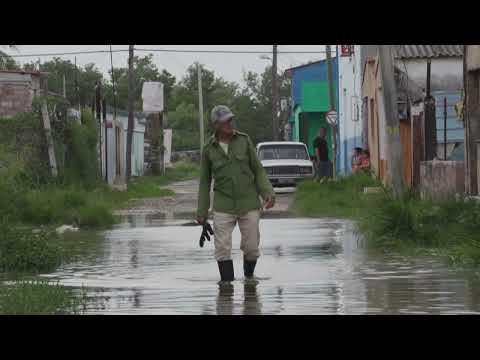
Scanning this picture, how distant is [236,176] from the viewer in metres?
12.5

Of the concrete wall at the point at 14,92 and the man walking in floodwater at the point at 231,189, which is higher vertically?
the concrete wall at the point at 14,92

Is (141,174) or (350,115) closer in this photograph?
(350,115)

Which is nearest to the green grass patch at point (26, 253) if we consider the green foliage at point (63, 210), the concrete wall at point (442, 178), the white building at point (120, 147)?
the green foliage at point (63, 210)

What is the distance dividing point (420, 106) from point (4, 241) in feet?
38.6

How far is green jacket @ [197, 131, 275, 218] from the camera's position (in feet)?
40.9

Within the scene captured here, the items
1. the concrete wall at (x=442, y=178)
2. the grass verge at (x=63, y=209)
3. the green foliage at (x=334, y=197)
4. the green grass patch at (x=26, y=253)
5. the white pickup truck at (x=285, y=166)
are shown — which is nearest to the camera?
the green grass patch at (x=26, y=253)

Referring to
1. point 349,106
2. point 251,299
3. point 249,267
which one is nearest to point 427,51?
point 249,267

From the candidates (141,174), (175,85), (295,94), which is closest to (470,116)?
(141,174)

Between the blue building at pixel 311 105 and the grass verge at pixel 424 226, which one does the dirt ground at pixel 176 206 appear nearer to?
the grass verge at pixel 424 226

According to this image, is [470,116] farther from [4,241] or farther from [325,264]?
[4,241]

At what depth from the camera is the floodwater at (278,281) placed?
1020cm

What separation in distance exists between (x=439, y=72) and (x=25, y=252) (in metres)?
16.1

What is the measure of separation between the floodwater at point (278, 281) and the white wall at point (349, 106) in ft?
82.5

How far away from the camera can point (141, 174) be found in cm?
5822
